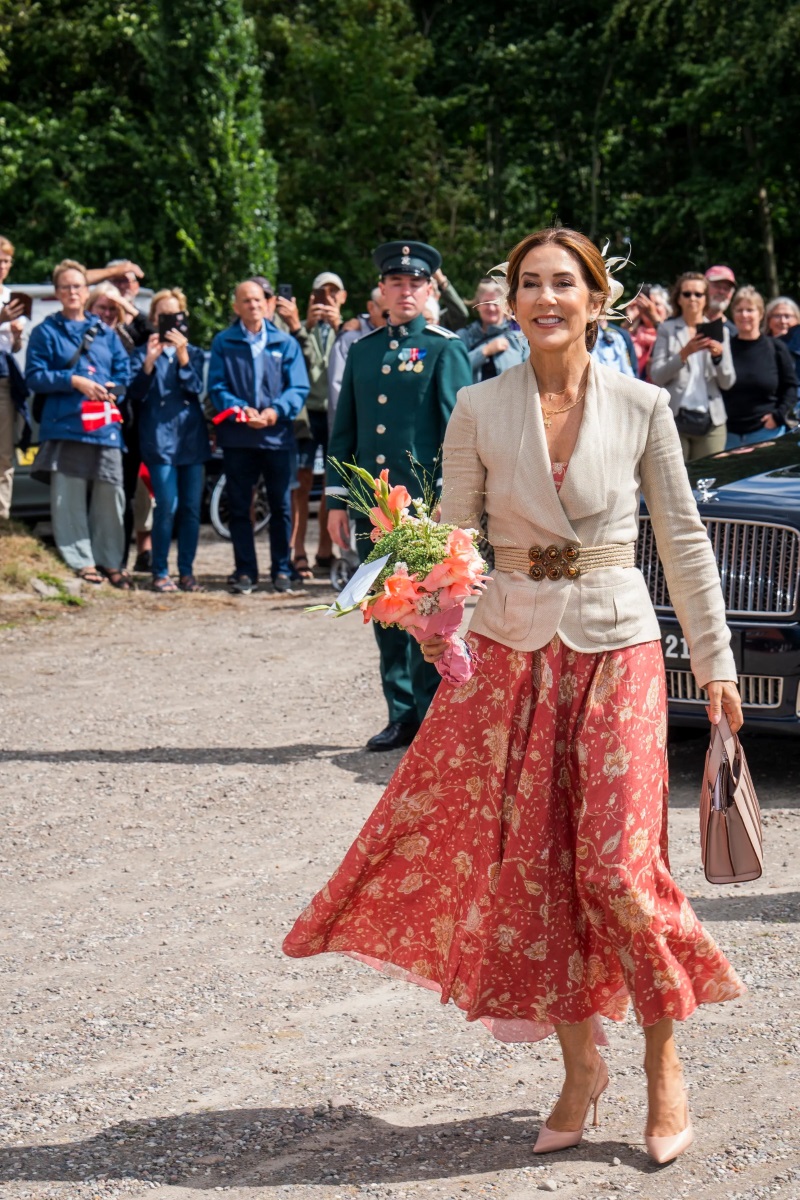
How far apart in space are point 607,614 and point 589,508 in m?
0.25

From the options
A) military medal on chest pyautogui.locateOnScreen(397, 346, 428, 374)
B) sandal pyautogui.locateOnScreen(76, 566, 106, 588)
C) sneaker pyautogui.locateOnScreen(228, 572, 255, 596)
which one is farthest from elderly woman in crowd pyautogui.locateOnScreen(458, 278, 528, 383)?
military medal on chest pyautogui.locateOnScreen(397, 346, 428, 374)

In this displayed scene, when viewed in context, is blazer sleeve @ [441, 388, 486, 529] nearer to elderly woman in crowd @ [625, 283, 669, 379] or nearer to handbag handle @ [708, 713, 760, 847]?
handbag handle @ [708, 713, 760, 847]

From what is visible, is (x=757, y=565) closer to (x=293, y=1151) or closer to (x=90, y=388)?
(x=293, y=1151)

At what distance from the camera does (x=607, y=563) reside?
391 centimetres

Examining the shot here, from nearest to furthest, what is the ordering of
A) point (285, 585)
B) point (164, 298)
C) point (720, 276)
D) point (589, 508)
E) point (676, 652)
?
point (589, 508)
point (676, 652)
point (164, 298)
point (285, 585)
point (720, 276)

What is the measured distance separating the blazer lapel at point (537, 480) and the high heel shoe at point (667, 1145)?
1.38 metres

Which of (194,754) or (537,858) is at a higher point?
(537,858)

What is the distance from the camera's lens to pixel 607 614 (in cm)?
386

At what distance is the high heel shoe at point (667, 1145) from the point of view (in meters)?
3.82

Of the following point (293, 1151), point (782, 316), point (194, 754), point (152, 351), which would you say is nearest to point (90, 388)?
point (152, 351)

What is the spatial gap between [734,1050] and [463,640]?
4.94 feet

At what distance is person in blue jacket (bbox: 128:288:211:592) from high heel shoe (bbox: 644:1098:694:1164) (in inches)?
385

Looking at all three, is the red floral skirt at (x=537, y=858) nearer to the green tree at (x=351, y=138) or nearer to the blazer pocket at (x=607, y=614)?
the blazer pocket at (x=607, y=614)

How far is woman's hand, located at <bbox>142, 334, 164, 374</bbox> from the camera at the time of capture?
514 inches
